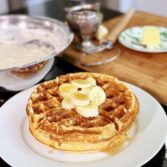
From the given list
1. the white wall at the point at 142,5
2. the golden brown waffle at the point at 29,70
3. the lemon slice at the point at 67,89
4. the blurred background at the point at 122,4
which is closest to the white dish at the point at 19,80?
the golden brown waffle at the point at 29,70

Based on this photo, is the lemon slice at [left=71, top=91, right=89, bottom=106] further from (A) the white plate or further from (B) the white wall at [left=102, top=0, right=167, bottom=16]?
(B) the white wall at [left=102, top=0, right=167, bottom=16]

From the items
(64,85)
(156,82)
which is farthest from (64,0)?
(64,85)

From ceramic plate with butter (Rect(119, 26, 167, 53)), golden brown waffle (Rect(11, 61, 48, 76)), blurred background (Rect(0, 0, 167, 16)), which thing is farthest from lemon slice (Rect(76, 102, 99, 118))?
blurred background (Rect(0, 0, 167, 16))

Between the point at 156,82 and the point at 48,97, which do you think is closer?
the point at 48,97

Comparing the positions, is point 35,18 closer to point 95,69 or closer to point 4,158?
point 95,69

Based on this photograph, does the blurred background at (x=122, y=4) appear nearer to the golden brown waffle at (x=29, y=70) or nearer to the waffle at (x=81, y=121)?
the golden brown waffle at (x=29, y=70)

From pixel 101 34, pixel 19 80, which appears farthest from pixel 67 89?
pixel 101 34
